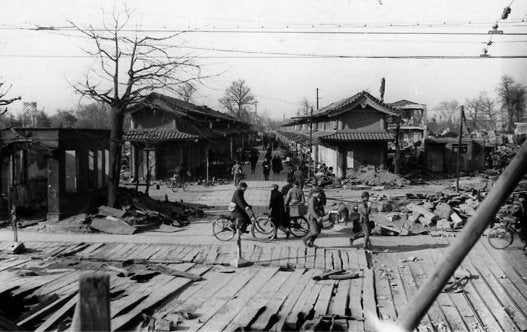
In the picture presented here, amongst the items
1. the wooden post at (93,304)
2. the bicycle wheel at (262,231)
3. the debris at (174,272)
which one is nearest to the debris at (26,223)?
the debris at (174,272)

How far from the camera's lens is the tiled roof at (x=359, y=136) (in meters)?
33.4

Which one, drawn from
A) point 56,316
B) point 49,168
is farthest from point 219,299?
point 49,168

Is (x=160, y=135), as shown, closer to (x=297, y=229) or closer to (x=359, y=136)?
(x=359, y=136)

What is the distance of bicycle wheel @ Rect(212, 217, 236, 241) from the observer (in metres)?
14.0

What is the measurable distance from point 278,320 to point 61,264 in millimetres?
6504

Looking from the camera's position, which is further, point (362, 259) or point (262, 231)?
point (262, 231)

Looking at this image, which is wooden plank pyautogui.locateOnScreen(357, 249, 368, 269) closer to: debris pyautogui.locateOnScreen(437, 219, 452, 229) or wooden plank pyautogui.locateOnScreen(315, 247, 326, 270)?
wooden plank pyautogui.locateOnScreen(315, 247, 326, 270)

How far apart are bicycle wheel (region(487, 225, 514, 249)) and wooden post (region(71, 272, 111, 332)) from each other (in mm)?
12225

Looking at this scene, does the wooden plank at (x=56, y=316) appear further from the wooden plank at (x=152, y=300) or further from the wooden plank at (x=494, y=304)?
the wooden plank at (x=494, y=304)

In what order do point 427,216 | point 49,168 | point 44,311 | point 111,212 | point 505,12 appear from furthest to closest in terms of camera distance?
point 427,216
point 49,168
point 111,212
point 505,12
point 44,311

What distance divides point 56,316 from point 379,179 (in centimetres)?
2701

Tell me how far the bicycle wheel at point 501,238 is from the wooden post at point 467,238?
10.9 meters

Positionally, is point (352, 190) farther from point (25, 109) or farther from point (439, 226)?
point (25, 109)

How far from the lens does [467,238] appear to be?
306 cm
